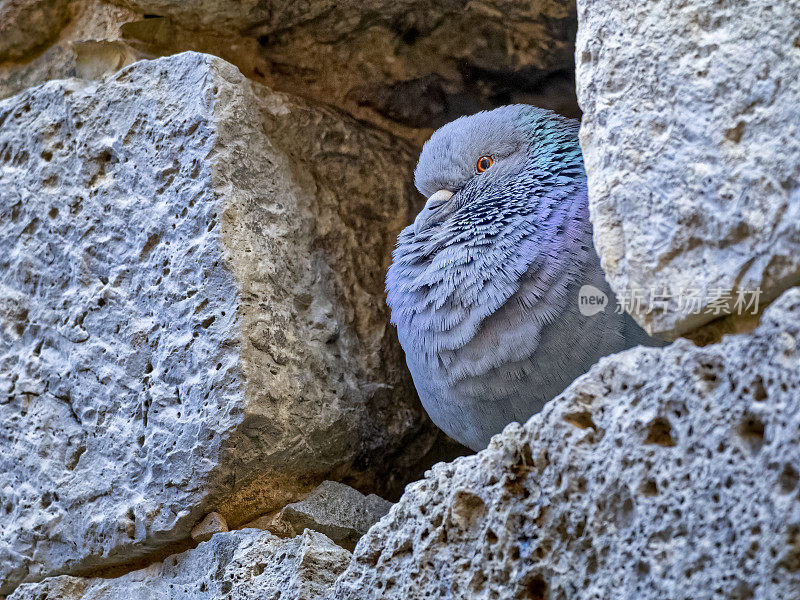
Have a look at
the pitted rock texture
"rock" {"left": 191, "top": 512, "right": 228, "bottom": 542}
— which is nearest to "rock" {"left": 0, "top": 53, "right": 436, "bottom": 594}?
"rock" {"left": 191, "top": 512, "right": 228, "bottom": 542}

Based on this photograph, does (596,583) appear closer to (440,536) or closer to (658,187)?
(440,536)

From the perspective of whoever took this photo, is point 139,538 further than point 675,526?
Yes

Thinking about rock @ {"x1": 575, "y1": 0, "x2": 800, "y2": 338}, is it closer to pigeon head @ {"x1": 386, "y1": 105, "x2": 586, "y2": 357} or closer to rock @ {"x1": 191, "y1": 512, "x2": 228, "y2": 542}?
pigeon head @ {"x1": 386, "y1": 105, "x2": 586, "y2": 357}

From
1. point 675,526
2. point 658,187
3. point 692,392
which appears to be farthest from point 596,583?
point 658,187

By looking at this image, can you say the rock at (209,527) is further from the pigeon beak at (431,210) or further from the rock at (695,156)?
the rock at (695,156)

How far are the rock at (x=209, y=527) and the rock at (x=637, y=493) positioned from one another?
18.8 inches

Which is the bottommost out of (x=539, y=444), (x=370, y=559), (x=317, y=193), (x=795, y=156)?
(x=370, y=559)

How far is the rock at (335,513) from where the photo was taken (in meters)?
1.73

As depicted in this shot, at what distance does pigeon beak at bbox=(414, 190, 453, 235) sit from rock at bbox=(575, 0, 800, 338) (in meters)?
0.70

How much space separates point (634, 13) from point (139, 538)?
4.36 feet

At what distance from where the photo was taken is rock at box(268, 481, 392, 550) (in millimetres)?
1730

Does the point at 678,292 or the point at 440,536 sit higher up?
the point at 678,292

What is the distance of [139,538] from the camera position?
168cm

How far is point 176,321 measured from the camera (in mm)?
1753
